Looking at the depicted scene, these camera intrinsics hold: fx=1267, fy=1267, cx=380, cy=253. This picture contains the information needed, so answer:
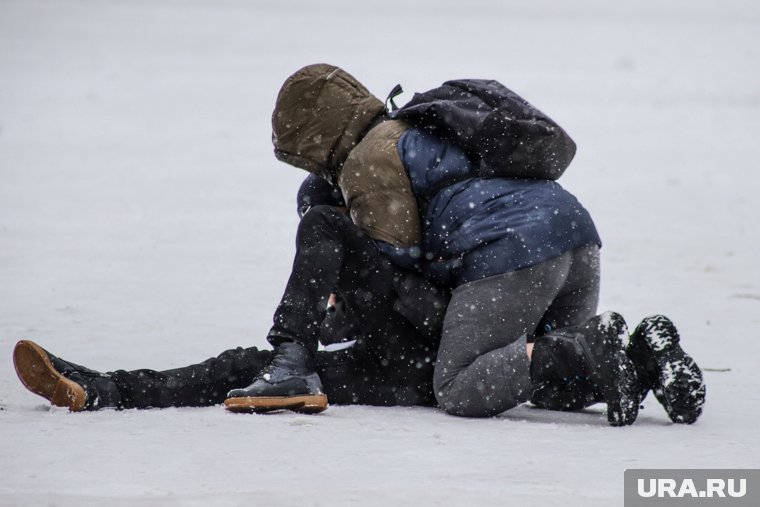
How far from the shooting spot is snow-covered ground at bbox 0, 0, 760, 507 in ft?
9.79

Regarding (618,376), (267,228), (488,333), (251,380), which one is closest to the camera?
(618,376)

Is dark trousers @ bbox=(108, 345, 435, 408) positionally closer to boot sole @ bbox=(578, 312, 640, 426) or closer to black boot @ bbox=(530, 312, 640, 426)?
black boot @ bbox=(530, 312, 640, 426)

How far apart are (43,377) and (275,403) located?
0.65 meters

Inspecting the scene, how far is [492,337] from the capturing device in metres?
3.70

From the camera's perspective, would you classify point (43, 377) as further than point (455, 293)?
No

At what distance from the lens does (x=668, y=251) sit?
749 cm

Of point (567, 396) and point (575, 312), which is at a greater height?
point (575, 312)

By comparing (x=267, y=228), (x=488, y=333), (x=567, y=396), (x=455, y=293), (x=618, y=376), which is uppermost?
(x=267, y=228)

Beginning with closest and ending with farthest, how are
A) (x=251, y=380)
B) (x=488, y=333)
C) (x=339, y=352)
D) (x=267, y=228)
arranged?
(x=488, y=333) < (x=251, y=380) < (x=339, y=352) < (x=267, y=228)

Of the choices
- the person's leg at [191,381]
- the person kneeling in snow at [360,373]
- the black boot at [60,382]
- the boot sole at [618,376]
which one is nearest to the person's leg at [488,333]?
the person kneeling in snow at [360,373]

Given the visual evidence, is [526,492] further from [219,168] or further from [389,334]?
[219,168]

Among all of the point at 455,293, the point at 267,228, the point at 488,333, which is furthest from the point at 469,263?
the point at 267,228

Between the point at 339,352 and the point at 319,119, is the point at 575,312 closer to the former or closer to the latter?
the point at 339,352

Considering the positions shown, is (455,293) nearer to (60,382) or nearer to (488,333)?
(488,333)
